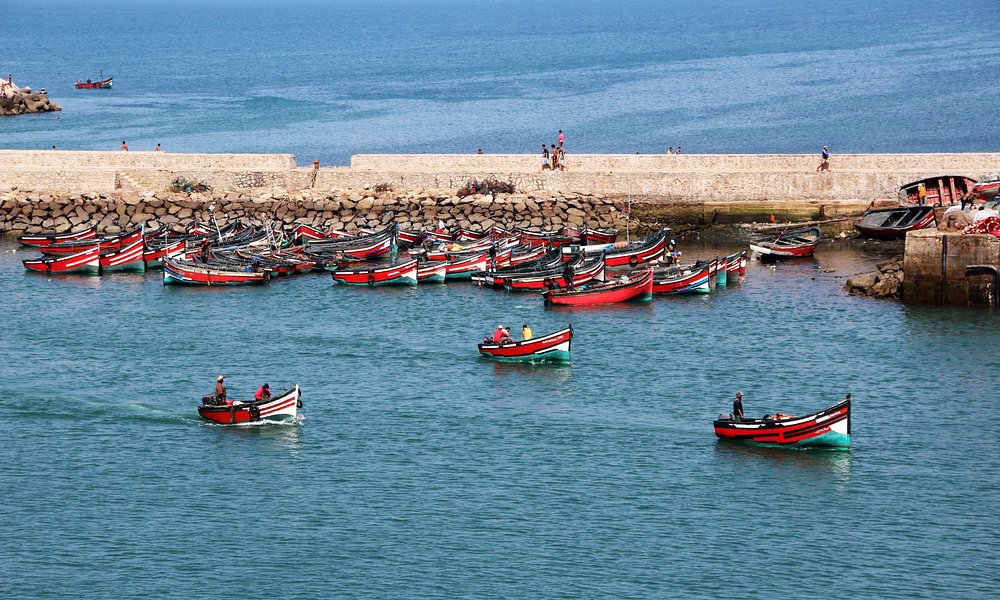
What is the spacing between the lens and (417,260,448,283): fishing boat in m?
54.5

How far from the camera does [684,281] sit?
52.1 metres

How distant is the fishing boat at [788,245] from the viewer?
186 feet

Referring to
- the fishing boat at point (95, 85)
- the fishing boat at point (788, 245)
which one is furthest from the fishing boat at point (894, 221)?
the fishing boat at point (95, 85)

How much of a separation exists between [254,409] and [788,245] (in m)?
25.8

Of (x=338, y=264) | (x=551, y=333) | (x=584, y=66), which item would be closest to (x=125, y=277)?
(x=338, y=264)

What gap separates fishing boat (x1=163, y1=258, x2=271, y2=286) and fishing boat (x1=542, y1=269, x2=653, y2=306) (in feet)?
37.8

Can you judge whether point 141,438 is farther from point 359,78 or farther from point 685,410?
point 359,78

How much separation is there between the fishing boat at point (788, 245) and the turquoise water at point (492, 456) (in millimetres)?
4421

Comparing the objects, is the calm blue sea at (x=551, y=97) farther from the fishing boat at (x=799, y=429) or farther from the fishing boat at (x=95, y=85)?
the fishing boat at (x=799, y=429)

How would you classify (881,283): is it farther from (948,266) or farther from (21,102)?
(21,102)

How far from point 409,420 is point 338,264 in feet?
60.3

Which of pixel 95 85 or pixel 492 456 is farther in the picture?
pixel 95 85

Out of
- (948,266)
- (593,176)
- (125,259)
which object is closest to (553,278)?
(593,176)

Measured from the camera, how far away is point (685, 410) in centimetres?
3962
